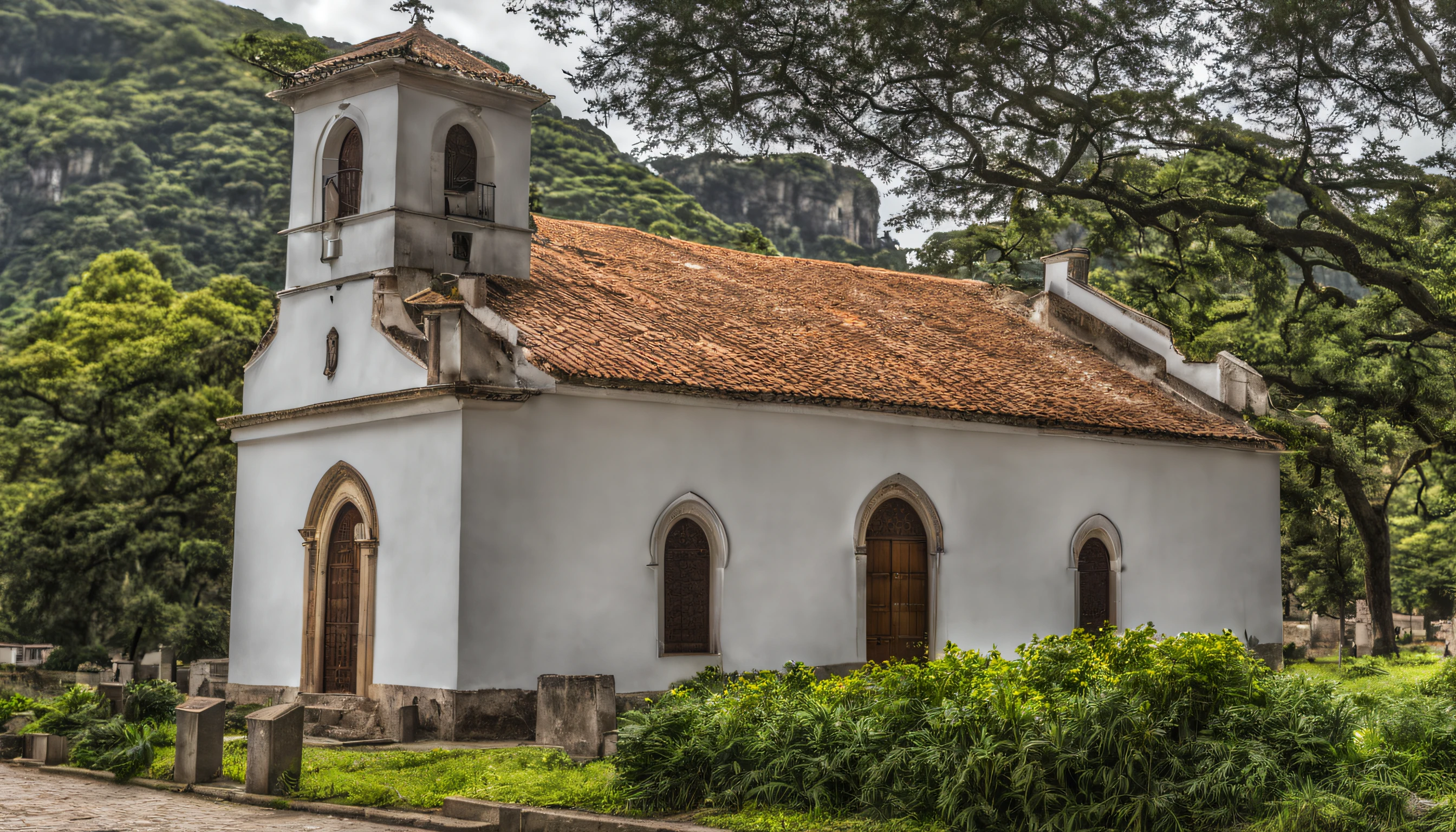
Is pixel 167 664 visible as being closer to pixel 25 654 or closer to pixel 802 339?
pixel 25 654

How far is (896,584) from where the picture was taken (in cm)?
2130

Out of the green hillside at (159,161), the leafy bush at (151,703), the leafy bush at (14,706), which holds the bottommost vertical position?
the leafy bush at (14,706)

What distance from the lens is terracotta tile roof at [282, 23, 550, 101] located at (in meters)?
19.6

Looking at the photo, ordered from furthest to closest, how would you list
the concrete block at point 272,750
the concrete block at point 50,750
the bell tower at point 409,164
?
the bell tower at point 409,164
the concrete block at point 50,750
the concrete block at point 272,750

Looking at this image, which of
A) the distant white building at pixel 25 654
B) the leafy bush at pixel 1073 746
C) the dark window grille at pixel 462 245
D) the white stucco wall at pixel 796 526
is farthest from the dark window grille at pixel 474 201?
the distant white building at pixel 25 654

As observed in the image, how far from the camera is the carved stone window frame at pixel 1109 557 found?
76.0 ft

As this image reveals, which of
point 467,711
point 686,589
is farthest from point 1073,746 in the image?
point 686,589

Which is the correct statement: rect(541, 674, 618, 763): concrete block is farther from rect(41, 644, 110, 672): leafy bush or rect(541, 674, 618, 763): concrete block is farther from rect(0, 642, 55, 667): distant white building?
rect(0, 642, 55, 667): distant white building

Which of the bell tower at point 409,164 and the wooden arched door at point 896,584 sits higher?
the bell tower at point 409,164

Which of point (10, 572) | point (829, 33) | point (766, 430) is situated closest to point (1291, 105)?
point (829, 33)

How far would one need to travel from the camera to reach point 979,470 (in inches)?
Result: 871

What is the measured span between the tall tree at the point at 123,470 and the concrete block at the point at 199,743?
22.7 meters

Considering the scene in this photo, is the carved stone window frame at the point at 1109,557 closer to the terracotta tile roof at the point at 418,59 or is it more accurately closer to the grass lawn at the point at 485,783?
the grass lawn at the point at 485,783

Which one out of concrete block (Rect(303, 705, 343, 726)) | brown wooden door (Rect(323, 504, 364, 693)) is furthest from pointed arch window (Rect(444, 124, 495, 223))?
concrete block (Rect(303, 705, 343, 726))
